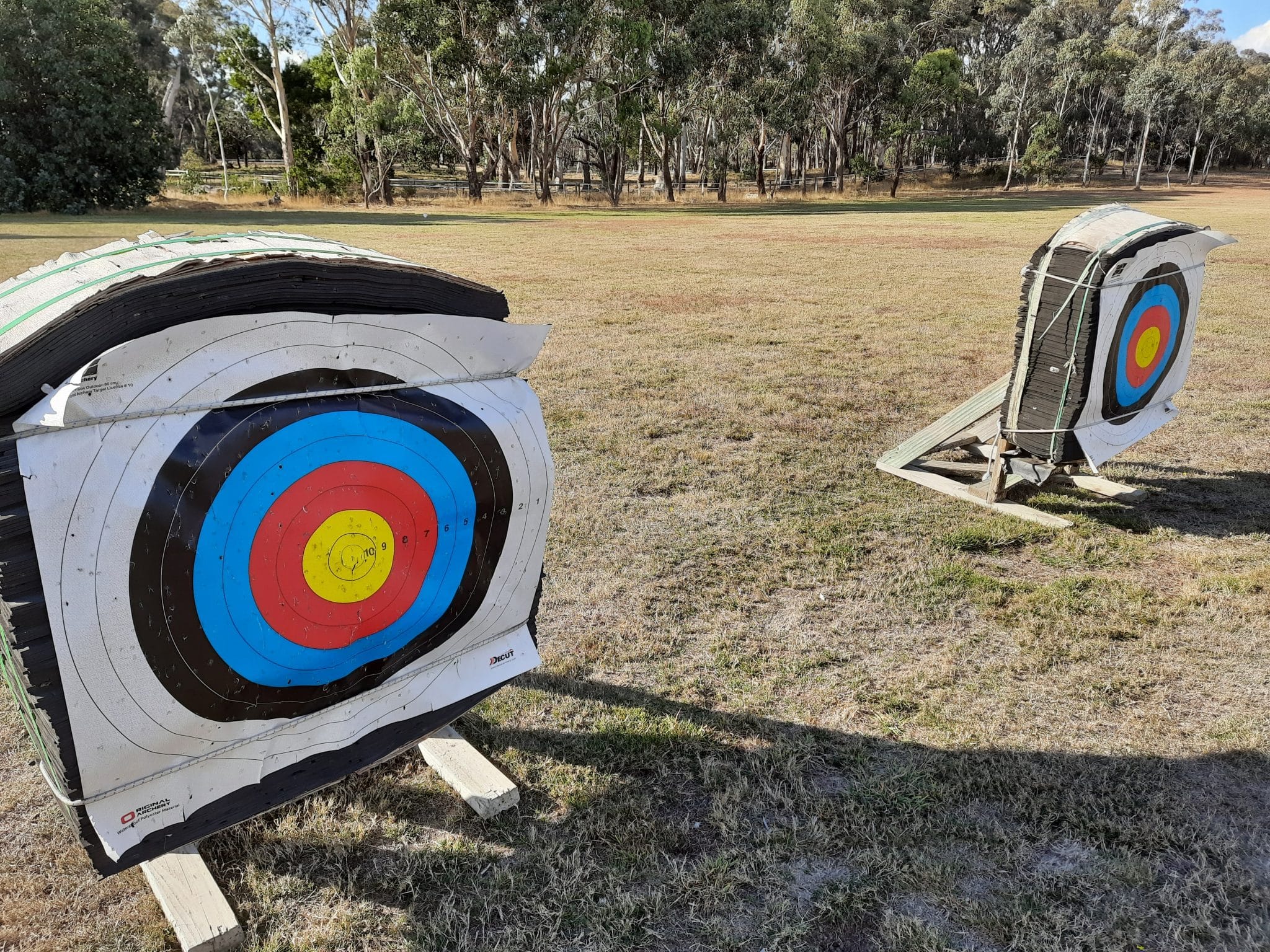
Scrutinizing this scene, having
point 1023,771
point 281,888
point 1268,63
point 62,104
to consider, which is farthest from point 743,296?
point 1268,63

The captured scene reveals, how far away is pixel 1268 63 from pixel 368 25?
7553 centimetres

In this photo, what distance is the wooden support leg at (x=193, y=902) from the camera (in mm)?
2244

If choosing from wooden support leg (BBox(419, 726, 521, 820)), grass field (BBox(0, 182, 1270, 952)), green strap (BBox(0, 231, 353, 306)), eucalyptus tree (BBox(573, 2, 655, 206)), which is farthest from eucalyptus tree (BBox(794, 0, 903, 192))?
green strap (BBox(0, 231, 353, 306))

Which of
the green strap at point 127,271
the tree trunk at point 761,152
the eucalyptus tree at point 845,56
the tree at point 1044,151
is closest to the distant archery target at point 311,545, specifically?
the green strap at point 127,271

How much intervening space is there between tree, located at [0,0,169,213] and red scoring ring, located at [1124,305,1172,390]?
31.8 meters

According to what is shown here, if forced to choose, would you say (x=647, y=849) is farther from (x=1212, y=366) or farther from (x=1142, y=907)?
(x=1212, y=366)

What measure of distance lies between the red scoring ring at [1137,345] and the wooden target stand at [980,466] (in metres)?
0.65

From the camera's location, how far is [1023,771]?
9.95 feet

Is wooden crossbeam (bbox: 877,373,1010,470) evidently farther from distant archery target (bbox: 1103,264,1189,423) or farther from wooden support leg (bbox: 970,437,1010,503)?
distant archery target (bbox: 1103,264,1189,423)

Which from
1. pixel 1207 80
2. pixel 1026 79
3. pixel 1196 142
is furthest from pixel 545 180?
pixel 1207 80

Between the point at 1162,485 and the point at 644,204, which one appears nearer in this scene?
the point at 1162,485

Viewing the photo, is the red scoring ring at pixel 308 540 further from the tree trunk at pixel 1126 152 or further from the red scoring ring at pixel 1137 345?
the tree trunk at pixel 1126 152

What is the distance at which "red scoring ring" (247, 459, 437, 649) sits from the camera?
6.61 ft

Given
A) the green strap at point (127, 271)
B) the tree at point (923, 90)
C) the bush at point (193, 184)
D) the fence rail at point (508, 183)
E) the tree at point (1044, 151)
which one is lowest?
the green strap at point (127, 271)
